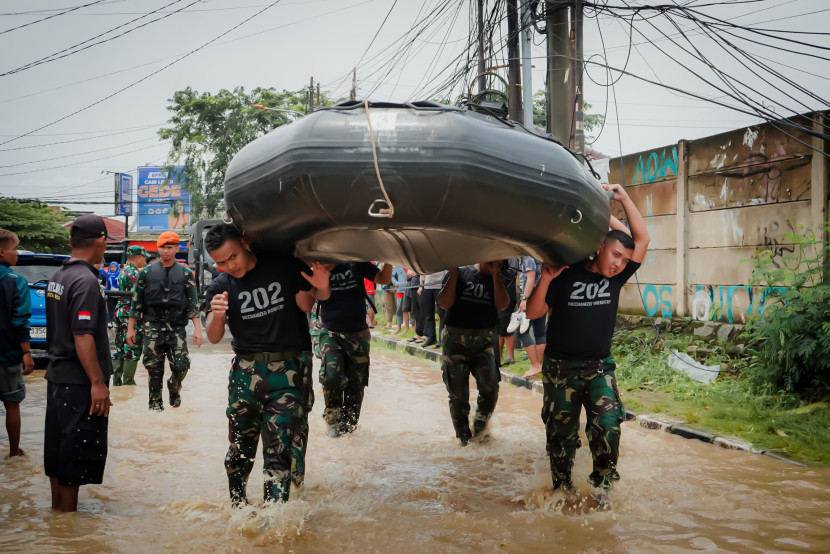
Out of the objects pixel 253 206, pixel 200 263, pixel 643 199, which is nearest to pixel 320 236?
pixel 253 206

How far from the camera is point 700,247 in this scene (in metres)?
9.71

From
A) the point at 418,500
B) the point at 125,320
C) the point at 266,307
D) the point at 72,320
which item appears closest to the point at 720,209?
the point at 418,500

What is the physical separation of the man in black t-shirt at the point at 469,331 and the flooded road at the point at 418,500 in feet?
1.91

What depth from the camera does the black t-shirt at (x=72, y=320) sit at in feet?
13.7

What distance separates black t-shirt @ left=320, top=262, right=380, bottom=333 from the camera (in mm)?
6031

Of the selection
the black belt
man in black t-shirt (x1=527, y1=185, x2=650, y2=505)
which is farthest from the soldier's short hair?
man in black t-shirt (x1=527, y1=185, x2=650, y2=505)

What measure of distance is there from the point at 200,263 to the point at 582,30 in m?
13.1

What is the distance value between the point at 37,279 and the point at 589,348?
8997 mm

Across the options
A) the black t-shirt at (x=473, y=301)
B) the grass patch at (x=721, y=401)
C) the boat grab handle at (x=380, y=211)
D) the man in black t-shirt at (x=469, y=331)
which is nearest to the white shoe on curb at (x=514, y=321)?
the grass patch at (x=721, y=401)

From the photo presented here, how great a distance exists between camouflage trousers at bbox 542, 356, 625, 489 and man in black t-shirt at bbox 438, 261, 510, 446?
1247 millimetres

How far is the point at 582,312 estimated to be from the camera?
440 cm

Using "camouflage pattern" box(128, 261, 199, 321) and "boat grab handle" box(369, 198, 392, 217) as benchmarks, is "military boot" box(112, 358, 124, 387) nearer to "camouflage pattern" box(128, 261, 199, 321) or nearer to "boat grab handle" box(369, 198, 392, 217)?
"camouflage pattern" box(128, 261, 199, 321)

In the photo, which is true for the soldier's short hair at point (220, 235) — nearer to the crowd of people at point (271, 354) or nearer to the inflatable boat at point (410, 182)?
the crowd of people at point (271, 354)

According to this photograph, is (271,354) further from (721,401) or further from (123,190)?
(123,190)
